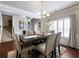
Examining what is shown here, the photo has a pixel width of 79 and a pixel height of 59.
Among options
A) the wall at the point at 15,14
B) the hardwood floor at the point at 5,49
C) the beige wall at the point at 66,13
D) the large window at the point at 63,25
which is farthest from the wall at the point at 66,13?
the hardwood floor at the point at 5,49

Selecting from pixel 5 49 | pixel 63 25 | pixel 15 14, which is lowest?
pixel 5 49

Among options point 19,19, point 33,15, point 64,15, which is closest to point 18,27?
point 19,19

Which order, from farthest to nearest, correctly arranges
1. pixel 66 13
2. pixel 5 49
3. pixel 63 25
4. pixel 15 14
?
pixel 15 14
pixel 63 25
pixel 66 13
pixel 5 49

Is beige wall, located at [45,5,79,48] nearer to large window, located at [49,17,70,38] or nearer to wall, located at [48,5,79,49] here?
wall, located at [48,5,79,49]

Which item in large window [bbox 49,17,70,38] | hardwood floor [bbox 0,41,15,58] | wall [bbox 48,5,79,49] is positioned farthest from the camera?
large window [bbox 49,17,70,38]

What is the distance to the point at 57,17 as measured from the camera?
18.3ft

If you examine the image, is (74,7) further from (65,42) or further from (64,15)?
(65,42)

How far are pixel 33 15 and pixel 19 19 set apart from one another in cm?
173

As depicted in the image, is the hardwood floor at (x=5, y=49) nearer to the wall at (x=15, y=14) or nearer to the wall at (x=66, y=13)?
the wall at (x=15, y=14)

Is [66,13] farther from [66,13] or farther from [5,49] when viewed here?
[5,49]

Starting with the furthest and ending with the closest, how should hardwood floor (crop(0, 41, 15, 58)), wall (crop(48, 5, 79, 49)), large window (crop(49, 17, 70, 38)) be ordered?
1. large window (crop(49, 17, 70, 38))
2. wall (crop(48, 5, 79, 49))
3. hardwood floor (crop(0, 41, 15, 58))

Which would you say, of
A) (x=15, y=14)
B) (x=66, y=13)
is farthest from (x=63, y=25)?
(x=15, y=14)

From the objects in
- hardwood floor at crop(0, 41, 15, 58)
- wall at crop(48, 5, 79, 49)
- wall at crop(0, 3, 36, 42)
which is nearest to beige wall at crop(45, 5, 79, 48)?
wall at crop(48, 5, 79, 49)

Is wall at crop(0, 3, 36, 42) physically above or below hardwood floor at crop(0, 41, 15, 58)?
above
